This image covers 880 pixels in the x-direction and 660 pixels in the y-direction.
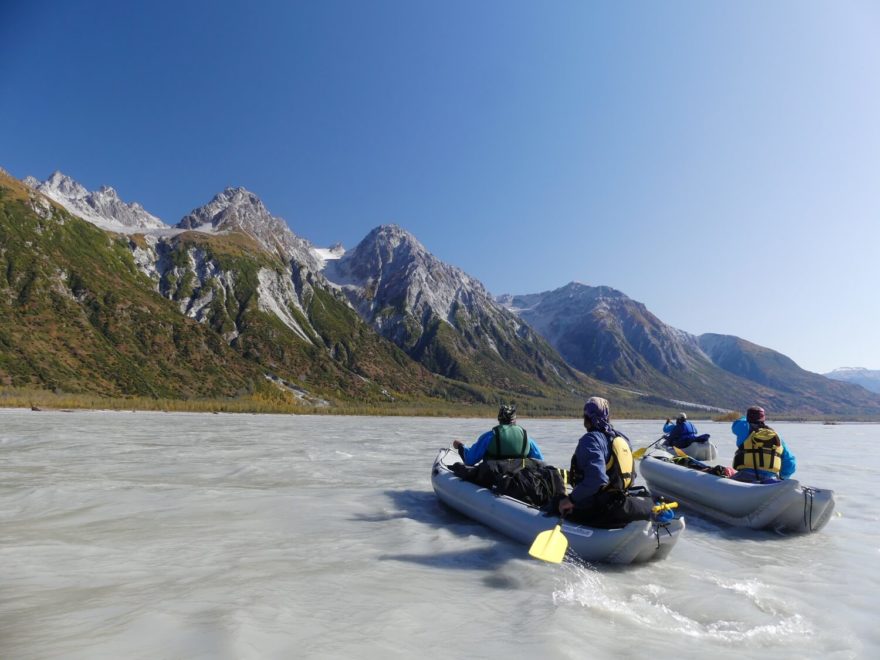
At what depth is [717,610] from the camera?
19.5ft

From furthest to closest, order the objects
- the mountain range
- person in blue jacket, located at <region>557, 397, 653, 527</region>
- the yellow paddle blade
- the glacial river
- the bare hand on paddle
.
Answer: the mountain range
the bare hand on paddle
person in blue jacket, located at <region>557, 397, 653, 527</region>
the yellow paddle blade
the glacial river

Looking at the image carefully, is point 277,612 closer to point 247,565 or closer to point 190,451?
point 247,565

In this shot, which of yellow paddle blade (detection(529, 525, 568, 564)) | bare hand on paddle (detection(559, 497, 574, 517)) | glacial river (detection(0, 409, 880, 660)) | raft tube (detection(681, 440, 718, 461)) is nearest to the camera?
glacial river (detection(0, 409, 880, 660))

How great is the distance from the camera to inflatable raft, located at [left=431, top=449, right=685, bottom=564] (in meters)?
7.04

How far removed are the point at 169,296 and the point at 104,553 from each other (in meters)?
153

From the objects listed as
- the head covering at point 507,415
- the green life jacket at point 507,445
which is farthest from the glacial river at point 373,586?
the head covering at point 507,415

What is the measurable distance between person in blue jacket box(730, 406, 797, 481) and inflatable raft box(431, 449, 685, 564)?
4.38 meters

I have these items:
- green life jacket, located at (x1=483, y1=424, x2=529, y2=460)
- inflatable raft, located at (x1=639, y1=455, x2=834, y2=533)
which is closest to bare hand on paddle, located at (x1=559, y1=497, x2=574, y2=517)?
green life jacket, located at (x1=483, y1=424, x2=529, y2=460)

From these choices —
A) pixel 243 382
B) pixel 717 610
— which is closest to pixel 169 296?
pixel 243 382

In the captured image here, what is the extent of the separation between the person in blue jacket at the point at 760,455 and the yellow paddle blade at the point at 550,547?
228 inches

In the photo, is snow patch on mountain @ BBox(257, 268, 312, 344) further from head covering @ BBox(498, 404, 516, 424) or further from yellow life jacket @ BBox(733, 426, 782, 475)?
yellow life jacket @ BBox(733, 426, 782, 475)

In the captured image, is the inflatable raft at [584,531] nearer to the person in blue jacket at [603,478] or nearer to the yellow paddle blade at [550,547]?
the person in blue jacket at [603,478]

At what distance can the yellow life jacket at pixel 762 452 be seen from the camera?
10344mm

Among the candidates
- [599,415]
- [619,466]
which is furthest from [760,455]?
[599,415]
